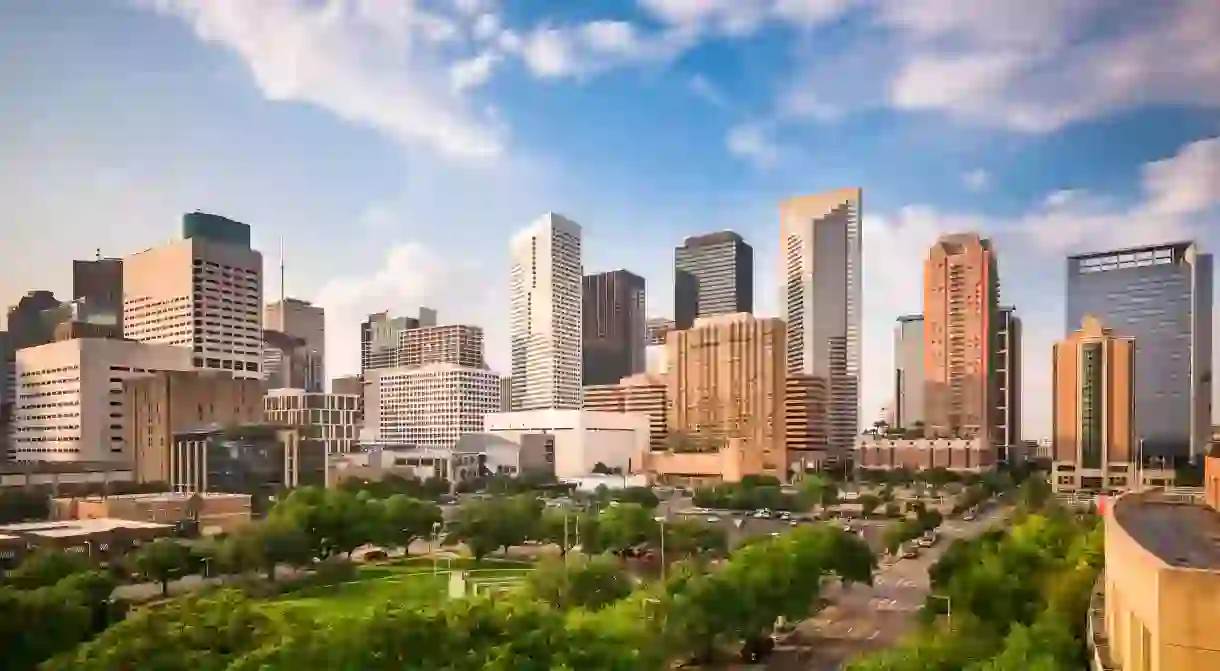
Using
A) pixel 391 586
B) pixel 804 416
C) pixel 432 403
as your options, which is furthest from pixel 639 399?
pixel 391 586

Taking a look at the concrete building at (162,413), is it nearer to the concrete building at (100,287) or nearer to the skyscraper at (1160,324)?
the concrete building at (100,287)

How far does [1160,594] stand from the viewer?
202cm

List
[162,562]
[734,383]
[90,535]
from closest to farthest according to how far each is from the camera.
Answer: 1. [162,562]
2. [90,535]
3. [734,383]

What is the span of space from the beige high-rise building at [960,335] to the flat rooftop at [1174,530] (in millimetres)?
22102

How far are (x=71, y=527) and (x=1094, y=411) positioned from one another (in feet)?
62.9

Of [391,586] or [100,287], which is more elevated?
[100,287]

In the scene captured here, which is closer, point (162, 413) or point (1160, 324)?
point (1160, 324)

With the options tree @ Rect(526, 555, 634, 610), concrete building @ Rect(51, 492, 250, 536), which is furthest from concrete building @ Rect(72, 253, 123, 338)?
tree @ Rect(526, 555, 634, 610)

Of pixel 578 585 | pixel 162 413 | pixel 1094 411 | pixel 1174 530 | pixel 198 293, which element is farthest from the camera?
pixel 198 293

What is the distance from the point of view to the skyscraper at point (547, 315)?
27766mm

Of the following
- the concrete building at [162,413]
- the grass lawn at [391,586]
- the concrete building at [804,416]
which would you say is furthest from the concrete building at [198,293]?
the concrete building at [804,416]

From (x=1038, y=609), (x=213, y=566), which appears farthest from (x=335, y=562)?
(x=1038, y=609)

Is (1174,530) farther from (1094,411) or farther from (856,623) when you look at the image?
(1094,411)

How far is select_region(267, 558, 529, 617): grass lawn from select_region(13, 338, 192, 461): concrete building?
806cm
